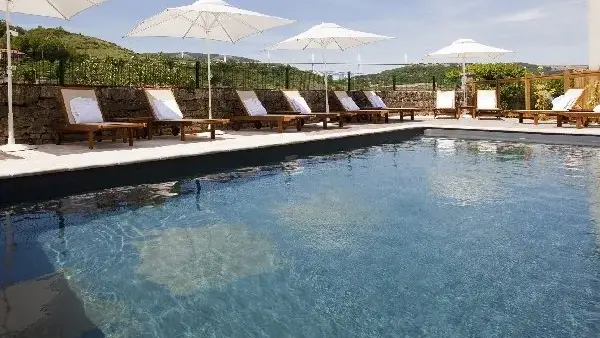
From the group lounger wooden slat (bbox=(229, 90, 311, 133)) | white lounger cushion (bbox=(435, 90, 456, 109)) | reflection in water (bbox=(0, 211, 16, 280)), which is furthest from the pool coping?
white lounger cushion (bbox=(435, 90, 456, 109))

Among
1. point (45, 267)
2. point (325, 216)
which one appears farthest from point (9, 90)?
point (325, 216)

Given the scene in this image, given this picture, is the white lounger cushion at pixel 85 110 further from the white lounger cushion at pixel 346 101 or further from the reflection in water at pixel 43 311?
the white lounger cushion at pixel 346 101

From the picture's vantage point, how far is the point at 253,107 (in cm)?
1251

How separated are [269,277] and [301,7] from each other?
25.3 metres

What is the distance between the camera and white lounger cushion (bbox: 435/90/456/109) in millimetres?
17297

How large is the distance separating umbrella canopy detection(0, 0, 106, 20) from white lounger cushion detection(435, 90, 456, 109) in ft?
38.8

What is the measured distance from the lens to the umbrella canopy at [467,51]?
17.2 m

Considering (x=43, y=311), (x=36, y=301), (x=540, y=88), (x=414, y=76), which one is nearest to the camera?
(x=43, y=311)

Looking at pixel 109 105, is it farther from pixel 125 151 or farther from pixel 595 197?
pixel 595 197

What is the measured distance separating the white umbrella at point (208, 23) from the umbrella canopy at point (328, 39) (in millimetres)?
2130

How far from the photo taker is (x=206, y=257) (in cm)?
408

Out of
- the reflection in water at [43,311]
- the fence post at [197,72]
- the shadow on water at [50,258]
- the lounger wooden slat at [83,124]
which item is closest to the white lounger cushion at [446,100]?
the fence post at [197,72]

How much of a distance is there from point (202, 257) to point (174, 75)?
9.57m

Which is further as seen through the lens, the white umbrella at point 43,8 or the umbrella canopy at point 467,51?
the umbrella canopy at point 467,51
